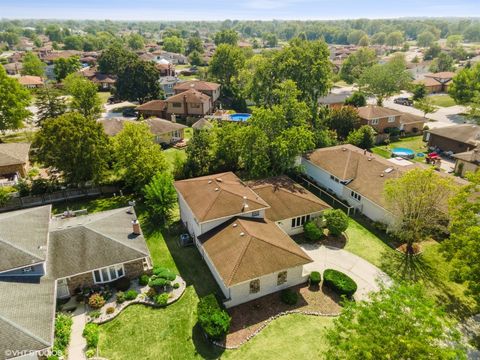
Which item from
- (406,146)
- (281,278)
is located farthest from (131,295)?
(406,146)

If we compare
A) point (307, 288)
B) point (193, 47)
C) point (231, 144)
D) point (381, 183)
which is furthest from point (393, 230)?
point (193, 47)

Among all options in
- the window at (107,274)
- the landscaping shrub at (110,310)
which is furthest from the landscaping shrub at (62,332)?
the window at (107,274)

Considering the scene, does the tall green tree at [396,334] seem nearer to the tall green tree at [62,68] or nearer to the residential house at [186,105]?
the residential house at [186,105]

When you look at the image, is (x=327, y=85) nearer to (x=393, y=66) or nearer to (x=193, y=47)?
(x=393, y=66)

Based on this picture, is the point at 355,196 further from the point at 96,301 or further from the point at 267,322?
the point at 96,301

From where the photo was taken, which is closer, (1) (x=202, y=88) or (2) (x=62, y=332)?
(2) (x=62, y=332)

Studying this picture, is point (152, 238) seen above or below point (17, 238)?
below

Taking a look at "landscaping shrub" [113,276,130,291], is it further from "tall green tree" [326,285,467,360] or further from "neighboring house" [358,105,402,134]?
"neighboring house" [358,105,402,134]
